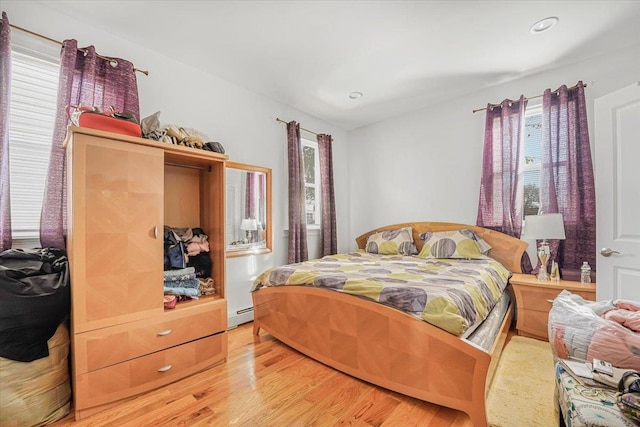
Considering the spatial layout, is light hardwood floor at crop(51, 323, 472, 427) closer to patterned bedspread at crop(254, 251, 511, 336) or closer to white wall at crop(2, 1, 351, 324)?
patterned bedspread at crop(254, 251, 511, 336)

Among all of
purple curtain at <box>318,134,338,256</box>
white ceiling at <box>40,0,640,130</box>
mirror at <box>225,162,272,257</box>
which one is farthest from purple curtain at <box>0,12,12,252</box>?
purple curtain at <box>318,134,338,256</box>

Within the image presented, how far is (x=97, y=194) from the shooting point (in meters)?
1.61

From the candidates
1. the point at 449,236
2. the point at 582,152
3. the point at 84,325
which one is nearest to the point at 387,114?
the point at 449,236

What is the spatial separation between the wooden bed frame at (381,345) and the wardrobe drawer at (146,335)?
53 centimetres

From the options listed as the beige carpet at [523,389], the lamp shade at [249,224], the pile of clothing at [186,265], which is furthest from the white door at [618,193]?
the lamp shade at [249,224]

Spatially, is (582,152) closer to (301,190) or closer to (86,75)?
(301,190)

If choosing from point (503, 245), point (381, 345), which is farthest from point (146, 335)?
point (503, 245)

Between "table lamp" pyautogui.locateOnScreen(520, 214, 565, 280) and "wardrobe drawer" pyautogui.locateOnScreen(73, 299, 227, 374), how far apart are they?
9.06 feet

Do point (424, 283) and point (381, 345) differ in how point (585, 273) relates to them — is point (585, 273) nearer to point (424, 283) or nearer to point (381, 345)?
point (424, 283)

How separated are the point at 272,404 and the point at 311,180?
2.85m

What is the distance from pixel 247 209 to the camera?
312cm

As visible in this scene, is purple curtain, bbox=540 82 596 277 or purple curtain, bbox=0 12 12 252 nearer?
purple curtain, bbox=0 12 12 252

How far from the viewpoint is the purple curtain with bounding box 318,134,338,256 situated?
389 centimetres

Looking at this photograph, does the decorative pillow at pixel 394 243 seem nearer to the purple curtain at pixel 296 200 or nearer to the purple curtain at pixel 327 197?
the purple curtain at pixel 327 197
